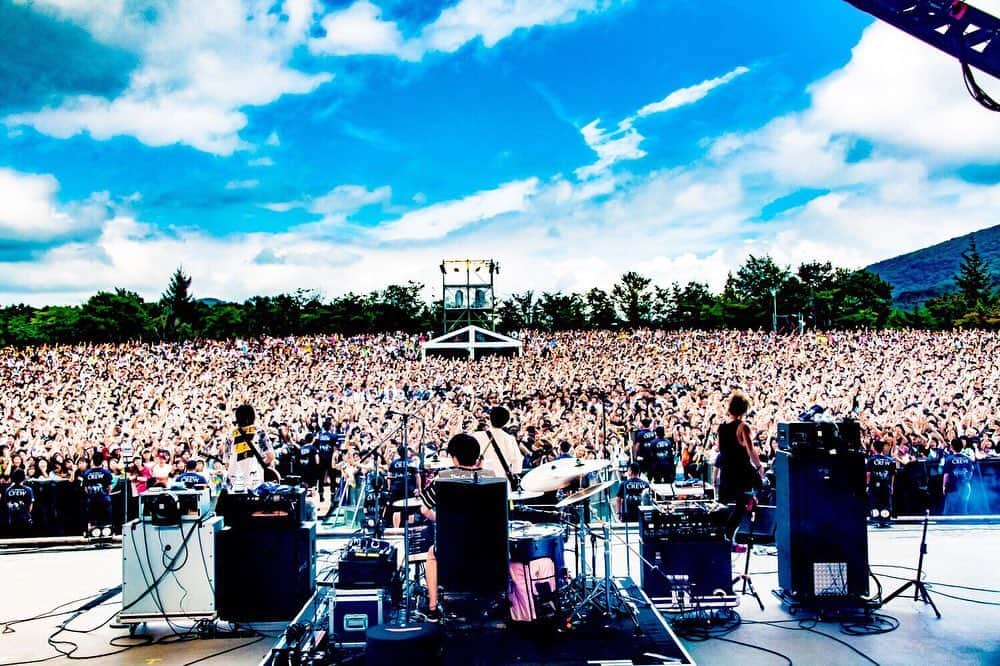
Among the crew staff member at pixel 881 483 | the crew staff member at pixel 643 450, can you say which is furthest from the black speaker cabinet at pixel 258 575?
the crew staff member at pixel 881 483

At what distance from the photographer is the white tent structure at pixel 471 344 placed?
23.9m

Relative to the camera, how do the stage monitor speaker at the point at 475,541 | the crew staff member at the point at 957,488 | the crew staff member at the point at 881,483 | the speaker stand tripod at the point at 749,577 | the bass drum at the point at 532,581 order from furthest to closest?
the crew staff member at the point at 957,488 < the crew staff member at the point at 881,483 < the speaker stand tripod at the point at 749,577 < the bass drum at the point at 532,581 < the stage monitor speaker at the point at 475,541

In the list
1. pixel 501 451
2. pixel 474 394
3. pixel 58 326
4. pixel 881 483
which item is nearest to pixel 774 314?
pixel 474 394

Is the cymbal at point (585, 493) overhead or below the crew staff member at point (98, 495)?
overhead

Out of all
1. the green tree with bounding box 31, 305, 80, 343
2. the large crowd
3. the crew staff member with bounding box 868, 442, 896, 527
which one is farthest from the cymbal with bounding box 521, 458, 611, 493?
the green tree with bounding box 31, 305, 80, 343

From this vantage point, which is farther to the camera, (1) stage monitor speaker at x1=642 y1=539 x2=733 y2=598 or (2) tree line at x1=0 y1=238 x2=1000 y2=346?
(2) tree line at x1=0 y1=238 x2=1000 y2=346

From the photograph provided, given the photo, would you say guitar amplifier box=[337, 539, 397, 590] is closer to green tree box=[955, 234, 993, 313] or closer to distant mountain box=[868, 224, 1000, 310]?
green tree box=[955, 234, 993, 313]

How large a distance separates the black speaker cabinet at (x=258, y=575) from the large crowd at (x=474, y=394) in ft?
3.19

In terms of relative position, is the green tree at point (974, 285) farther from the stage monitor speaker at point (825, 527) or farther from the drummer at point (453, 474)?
the drummer at point (453, 474)

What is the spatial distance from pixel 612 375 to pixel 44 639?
1485 cm

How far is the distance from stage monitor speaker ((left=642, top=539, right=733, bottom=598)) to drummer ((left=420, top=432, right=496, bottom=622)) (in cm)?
116

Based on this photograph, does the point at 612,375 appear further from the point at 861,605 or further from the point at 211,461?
the point at 861,605

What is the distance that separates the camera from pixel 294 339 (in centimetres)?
2838

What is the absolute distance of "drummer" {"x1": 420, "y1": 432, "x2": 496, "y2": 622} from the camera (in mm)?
4227
